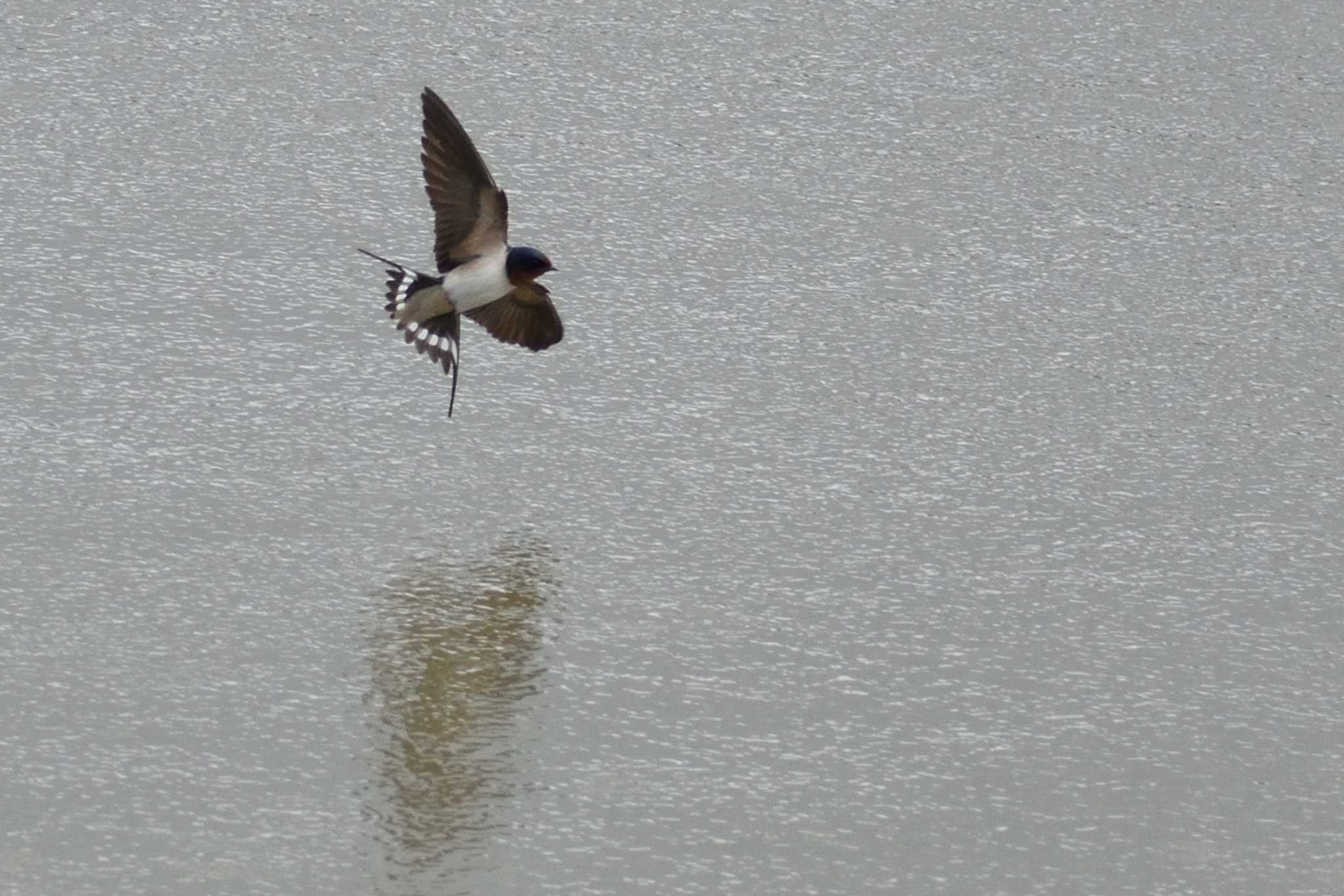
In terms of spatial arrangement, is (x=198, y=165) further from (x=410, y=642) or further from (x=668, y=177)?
(x=410, y=642)

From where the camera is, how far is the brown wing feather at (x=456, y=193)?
13.6 feet

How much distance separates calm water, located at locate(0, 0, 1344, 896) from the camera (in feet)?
9.59

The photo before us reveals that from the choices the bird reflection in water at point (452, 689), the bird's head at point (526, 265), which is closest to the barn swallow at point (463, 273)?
the bird's head at point (526, 265)

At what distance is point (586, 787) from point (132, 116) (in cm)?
257

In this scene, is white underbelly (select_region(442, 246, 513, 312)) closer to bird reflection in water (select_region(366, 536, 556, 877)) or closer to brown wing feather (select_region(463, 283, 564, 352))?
brown wing feather (select_region(463, 283, 564, 352))

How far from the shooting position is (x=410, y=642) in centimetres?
331

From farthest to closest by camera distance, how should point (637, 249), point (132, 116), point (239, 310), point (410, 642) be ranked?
1. point (132, 116)
2. point (637, 249)
3. point (239, 310)
4. point (410, 642)

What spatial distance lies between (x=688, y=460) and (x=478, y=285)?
52 centimetres

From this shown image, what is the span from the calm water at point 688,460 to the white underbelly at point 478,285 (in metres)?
0.15

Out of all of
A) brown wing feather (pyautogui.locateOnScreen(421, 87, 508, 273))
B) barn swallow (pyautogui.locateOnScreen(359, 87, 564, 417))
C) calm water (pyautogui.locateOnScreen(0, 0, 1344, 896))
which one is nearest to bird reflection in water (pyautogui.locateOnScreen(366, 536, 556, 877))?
calm water (pyautogui.locateOnScreen(0, 0, 1344, 896))

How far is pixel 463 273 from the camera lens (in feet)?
13.4

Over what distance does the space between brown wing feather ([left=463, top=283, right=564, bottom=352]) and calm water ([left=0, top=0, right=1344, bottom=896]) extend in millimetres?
81

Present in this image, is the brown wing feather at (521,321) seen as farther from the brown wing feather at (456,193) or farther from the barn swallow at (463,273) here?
the brown wing feather at (456,193)

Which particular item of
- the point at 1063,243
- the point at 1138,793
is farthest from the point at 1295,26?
A: the point at 1138,793
